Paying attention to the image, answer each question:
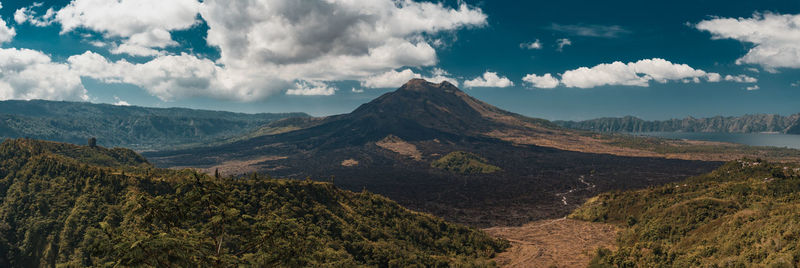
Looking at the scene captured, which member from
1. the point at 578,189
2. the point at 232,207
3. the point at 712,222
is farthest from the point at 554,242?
the point at 578,189

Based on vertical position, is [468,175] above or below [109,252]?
below

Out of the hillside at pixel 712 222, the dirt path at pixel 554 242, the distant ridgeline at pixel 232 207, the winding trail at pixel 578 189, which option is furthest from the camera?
the winding trail at pixel 578 189

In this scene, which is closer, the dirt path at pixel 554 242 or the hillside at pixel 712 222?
the hillside at pixel 712 222

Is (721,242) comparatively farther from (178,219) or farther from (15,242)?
(15,242)

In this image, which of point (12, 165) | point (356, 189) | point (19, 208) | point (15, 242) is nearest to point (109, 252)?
point (15, 242)

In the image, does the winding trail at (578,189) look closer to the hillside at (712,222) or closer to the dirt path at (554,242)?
the hillside at (712,222)

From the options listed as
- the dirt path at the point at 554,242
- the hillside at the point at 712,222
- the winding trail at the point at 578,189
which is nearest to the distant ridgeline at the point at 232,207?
the dirt path at the point at 554,242

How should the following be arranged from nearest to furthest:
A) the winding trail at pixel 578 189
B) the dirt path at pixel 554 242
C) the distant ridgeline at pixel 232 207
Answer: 1. the distant ridgeline at pixel 232 207
2. the dirt path at pixel 554 242
3. the winding trail at pixel 578 189
